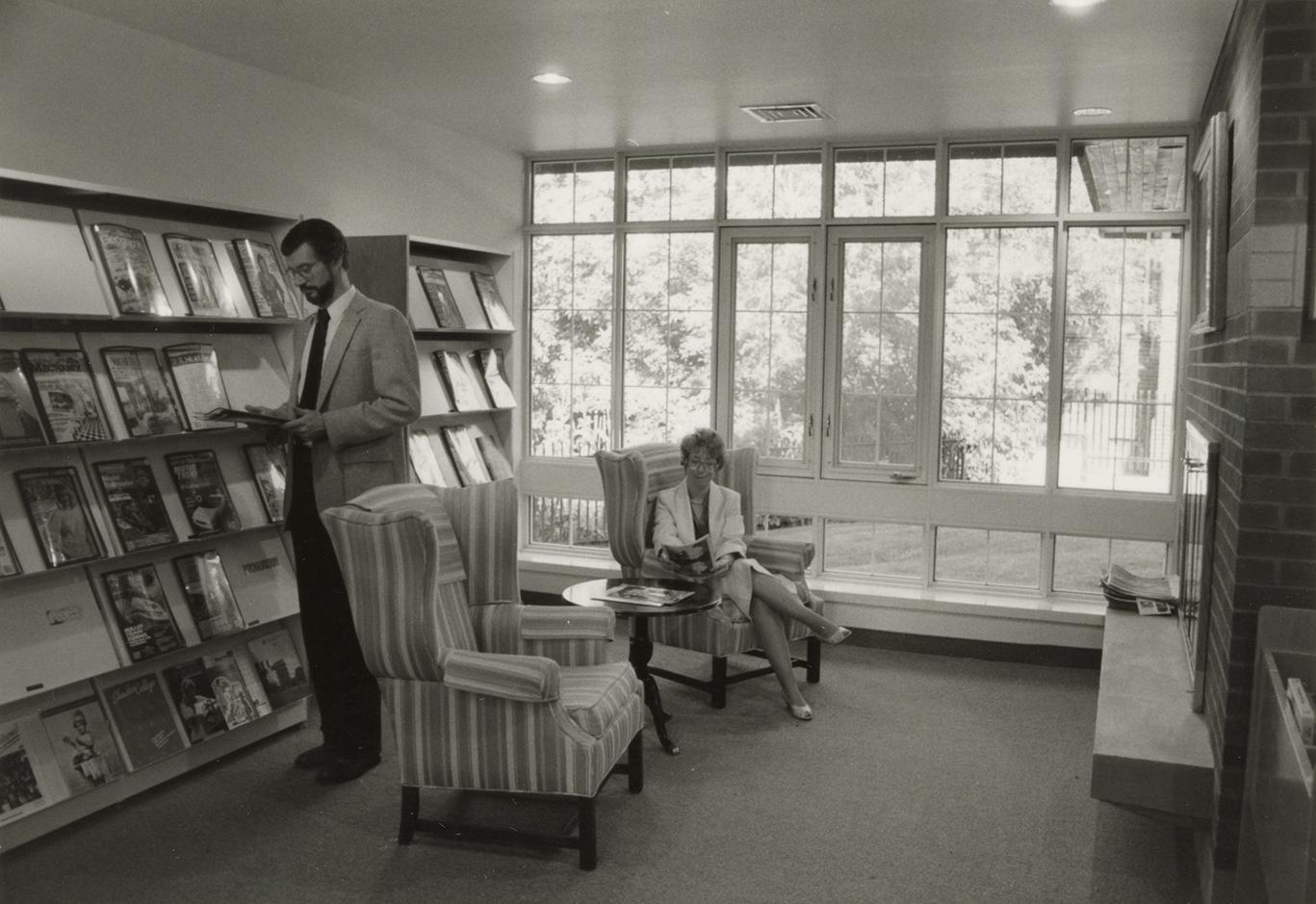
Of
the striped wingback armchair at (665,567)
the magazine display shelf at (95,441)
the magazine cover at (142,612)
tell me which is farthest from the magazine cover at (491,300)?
the magazine cover at (142,612)

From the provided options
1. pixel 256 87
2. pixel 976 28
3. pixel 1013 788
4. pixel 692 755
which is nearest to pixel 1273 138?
pixel 976 28

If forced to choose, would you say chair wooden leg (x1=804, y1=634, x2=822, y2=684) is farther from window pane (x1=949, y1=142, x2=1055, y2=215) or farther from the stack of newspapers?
window pane (x1=949, y1=142, x2=1055, y2=215)

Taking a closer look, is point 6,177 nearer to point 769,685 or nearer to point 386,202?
point 386,202

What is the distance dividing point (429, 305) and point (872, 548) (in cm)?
269

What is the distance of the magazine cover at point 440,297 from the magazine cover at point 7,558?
2.43 m

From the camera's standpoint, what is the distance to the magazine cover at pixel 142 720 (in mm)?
3705

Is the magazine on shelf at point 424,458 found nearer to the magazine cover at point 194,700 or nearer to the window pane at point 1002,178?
the magazine cover at point 194,700

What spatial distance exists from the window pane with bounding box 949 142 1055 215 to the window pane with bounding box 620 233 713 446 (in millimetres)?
1388

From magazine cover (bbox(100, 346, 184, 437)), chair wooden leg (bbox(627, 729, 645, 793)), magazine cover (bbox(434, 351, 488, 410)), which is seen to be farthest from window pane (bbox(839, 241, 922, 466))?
magazine cover (bbox(100, 346, 184, 437))

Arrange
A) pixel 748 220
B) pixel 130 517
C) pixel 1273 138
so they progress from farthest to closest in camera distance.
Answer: pixel 748 220 → pixel 130 517 → pixel 1273 138

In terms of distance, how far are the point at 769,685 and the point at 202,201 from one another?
10.2 ft

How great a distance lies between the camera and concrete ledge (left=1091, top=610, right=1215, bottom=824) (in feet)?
10.0

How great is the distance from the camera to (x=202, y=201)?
13.1ft

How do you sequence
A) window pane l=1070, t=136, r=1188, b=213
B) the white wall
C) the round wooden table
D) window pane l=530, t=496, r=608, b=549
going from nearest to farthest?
the white wall → the round wooden table → window pane l=1070, t=136, r=1188, b=213 → window pane l=530, t=496, r=608, b=549
